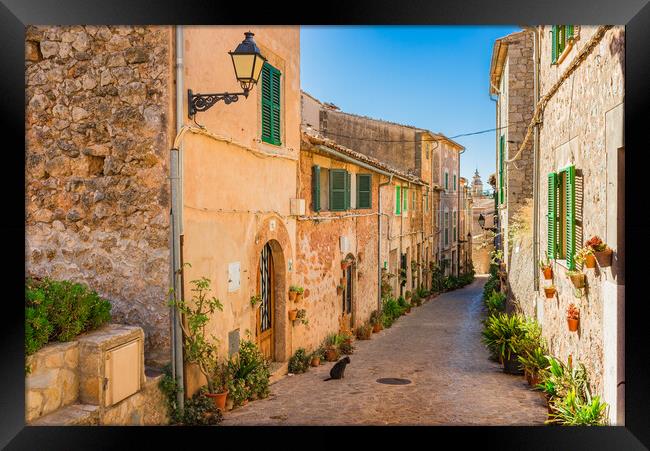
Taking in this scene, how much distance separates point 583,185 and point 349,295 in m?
8.35

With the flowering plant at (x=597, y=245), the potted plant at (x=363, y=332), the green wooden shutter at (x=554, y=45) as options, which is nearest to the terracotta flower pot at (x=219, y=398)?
the flowering plant at (x=597, y=245)

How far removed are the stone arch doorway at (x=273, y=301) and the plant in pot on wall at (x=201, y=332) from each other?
7.97 feet

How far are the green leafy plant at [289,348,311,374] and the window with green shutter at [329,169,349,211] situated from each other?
3.08 m

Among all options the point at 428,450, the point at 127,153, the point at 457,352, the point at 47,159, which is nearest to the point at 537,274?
the point at 457,352

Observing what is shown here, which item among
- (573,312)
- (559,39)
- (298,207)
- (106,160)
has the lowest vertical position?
(573,312)

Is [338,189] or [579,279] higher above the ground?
[338,189]

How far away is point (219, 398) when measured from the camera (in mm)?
6777

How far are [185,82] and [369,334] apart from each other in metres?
8.94

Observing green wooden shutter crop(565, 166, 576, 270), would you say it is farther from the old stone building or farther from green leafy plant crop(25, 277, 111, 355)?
green leafy plant crop(25, 277, 111, 355)

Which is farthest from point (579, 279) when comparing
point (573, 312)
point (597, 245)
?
point (597, 245)

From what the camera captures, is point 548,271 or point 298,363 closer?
point 548,271

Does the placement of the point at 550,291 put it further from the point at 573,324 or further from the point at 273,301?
the point at 273,301

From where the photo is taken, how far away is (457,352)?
1173 centimetres

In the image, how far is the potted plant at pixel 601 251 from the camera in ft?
16.5
